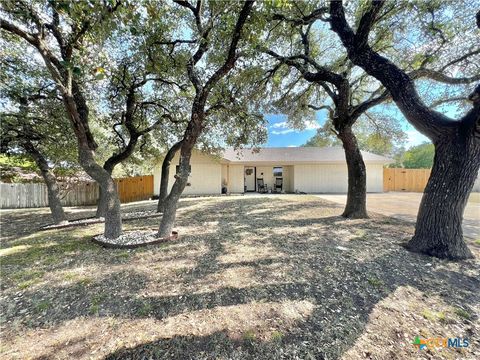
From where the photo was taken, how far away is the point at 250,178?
1725 centimetres

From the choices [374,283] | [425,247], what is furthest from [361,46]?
[374,283]

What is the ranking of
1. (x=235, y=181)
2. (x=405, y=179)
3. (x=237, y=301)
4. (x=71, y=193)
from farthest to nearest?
(x=405, y=179)
(x=235, y=181)
(x=71, y=193)
(x=237, y=301)

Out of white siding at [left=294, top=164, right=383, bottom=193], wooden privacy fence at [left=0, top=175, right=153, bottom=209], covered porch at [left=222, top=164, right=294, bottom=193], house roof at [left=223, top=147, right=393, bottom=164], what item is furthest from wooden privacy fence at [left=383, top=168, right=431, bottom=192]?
wooden privacy fence at [left=0, top=175, right=153, bottom=209]

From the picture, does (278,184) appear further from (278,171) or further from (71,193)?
(71,193)

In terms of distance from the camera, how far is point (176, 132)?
8266 mm

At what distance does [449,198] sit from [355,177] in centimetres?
301

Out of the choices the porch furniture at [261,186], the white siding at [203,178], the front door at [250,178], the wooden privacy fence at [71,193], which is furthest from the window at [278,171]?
the wooden privacy fence at [71,193]

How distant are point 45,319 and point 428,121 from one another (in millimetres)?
6097

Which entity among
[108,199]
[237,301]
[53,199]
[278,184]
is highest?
[278,184]

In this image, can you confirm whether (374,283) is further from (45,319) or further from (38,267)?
(38,267)

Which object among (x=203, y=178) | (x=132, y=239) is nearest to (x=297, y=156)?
(x=203, y=178)

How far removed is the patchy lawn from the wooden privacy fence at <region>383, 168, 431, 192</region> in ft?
54.9

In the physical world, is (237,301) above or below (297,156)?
below

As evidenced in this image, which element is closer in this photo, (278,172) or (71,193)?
(71,193)
